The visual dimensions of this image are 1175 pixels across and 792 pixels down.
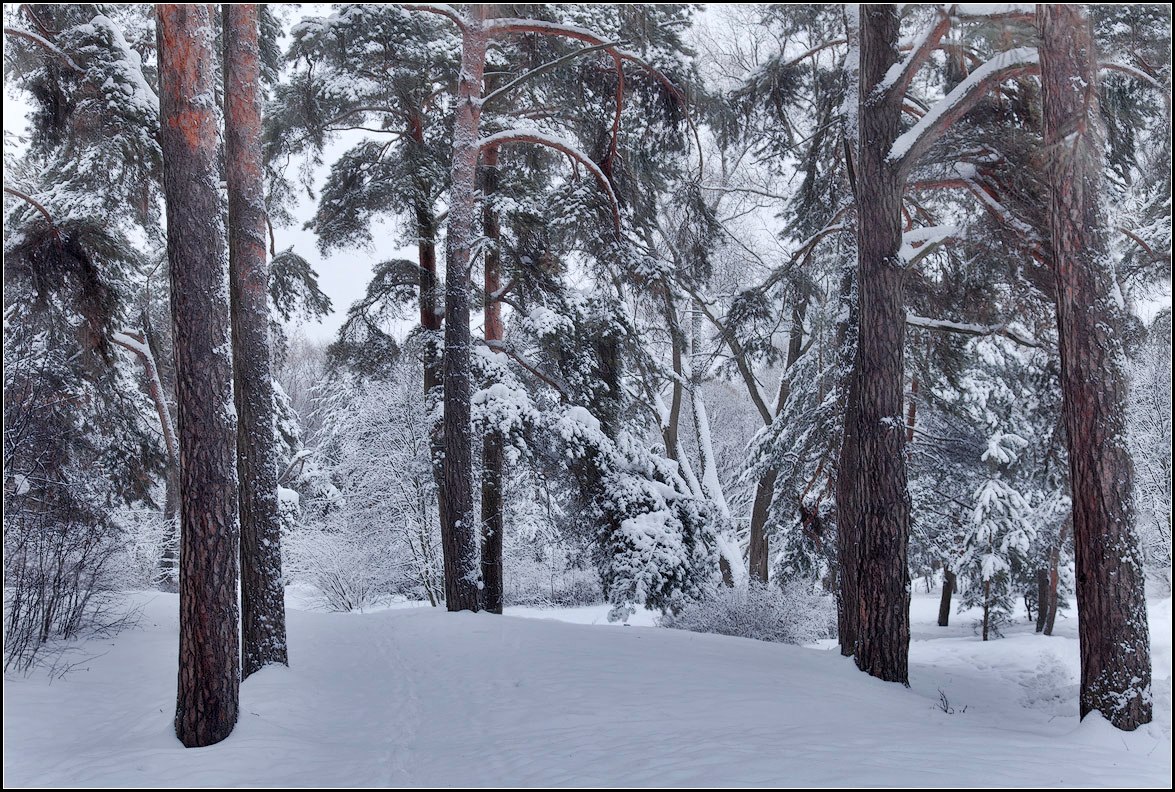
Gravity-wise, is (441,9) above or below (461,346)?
above

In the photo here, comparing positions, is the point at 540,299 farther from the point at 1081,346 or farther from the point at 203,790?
the point at 203,790

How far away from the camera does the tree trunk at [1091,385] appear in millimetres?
5008

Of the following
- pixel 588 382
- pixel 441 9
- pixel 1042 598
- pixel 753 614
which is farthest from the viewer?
pixel 1042 598

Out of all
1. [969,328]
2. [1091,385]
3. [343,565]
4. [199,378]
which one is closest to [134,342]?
[343,565]

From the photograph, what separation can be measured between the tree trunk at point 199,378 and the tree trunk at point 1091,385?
5729 mm

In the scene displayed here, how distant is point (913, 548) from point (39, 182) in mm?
14934

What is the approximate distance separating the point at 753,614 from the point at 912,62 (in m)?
6.42

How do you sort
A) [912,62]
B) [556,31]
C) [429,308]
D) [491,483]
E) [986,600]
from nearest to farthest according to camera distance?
1. [912,62]
2. [556,31]
3. [491,483]
4. [429,308]
5. [986,600]

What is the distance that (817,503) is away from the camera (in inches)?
371

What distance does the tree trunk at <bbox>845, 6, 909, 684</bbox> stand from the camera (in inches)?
257

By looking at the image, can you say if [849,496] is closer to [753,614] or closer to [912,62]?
[753,614]

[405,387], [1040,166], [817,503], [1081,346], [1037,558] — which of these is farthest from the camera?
[405,387]

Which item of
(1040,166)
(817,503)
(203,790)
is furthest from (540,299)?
Answer: (203,790)

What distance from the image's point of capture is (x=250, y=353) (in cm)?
682
